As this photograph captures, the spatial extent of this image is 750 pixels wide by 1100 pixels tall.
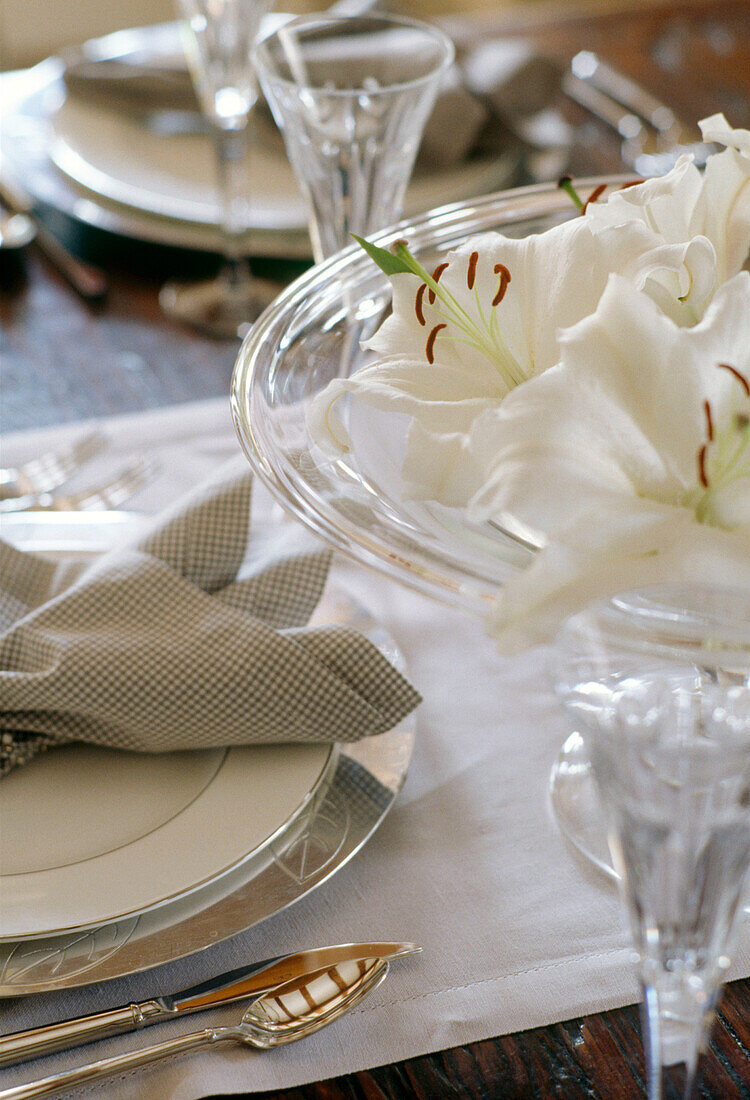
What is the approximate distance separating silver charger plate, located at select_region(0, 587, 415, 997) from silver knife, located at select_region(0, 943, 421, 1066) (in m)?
0.01

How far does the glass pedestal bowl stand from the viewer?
0.28 m

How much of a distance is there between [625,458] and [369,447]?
0.41ft

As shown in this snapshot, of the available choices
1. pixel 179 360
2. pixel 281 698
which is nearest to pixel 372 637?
pixel 281 698

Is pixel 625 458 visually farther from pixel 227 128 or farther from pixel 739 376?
pixel 227 128

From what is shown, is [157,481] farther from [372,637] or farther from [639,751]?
[639,751]

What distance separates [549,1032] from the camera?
328 millimetres

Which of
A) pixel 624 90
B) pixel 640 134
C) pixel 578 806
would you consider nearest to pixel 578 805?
pixel 578 806

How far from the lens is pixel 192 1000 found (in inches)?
12.6

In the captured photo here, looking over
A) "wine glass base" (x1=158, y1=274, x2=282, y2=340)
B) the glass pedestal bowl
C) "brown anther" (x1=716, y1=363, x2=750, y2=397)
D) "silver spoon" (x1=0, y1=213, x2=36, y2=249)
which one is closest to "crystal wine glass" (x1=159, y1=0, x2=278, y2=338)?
"wine glass base" (x1=158, y1=274, x2=282, y2=340)

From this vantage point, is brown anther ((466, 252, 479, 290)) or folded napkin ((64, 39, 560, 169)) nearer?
brown anther ((466, 252, 479, 290))

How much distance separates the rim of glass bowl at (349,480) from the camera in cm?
27

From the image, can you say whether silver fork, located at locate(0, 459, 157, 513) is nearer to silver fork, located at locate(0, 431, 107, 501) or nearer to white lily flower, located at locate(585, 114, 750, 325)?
silver fork, located at locate(0, 431, 107, 501)

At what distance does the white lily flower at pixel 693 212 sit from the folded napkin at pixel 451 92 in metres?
0.48

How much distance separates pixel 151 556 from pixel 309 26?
36cm
